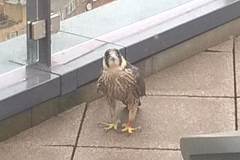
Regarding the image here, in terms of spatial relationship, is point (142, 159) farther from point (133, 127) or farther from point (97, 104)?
point (97, 104)

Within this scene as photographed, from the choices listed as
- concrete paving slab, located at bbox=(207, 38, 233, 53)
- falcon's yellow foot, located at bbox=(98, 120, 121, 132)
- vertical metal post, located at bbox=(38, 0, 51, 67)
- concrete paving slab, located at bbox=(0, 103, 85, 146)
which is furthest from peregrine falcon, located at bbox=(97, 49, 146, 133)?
concrete paving slab, located at bbox=(207, 38, 233, 53)

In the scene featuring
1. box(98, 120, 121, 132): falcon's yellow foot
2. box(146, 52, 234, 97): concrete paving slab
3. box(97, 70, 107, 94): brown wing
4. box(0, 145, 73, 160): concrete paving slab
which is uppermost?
box(97, 70, 107, 94): brown wing

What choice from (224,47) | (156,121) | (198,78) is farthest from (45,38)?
(224,47)

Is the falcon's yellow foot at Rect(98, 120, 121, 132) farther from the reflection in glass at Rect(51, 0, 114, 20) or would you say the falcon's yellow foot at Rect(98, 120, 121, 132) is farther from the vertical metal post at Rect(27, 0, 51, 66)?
the reflection in glass at Rect(51, 0, 114, 20)

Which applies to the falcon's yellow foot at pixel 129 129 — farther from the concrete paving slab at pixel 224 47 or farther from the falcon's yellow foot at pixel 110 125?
the concrete paving slab at pixel 224 47

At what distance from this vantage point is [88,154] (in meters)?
3.26

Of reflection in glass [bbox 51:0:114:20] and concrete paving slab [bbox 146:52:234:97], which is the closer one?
reflection in glass [bbox 51:0:114:20]

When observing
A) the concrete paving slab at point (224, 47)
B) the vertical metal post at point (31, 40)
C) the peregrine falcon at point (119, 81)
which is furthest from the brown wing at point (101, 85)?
the concrete paving slab at point (224, 47)

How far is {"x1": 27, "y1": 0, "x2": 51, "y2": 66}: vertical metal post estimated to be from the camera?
11.5 feet

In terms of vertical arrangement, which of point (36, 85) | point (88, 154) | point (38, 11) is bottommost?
point (88, 154)

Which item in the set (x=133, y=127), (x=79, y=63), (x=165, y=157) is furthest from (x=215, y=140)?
(x=79, y=63)

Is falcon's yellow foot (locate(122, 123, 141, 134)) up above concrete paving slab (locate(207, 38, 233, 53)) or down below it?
below

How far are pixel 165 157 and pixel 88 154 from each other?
1.12ft

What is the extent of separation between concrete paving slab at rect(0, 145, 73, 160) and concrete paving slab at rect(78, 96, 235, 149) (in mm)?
120
